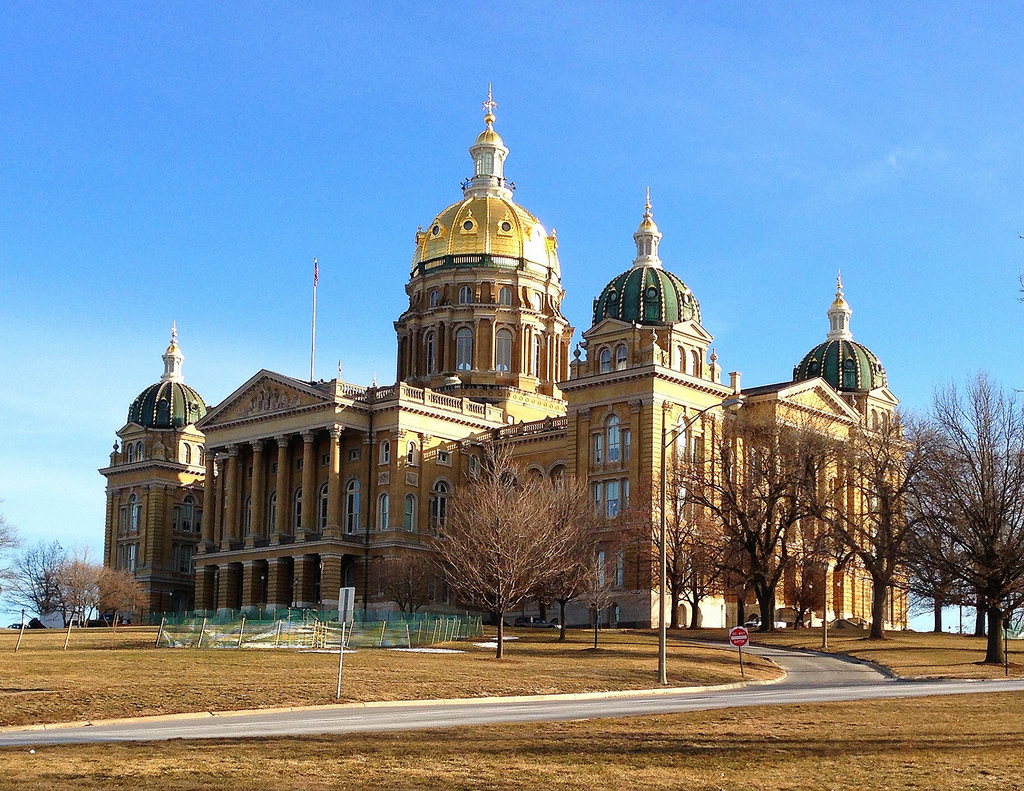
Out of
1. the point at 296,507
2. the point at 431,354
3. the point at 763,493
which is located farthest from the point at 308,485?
the point at 763,493

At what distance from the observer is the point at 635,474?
8962 centimetres

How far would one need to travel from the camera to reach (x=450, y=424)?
105 metres

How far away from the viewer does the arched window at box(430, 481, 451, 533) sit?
10349cm

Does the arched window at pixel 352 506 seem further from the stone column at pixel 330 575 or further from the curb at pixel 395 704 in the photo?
the curb at pixel 395 704

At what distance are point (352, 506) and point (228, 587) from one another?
11554 mm

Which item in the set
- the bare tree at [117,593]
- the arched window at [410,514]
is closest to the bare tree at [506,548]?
the arched window at [410,514]

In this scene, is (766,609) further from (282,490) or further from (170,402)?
(170,402)

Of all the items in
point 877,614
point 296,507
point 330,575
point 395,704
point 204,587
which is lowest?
point 395,704

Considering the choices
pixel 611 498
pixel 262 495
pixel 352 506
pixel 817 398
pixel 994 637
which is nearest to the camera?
pixel 994 637

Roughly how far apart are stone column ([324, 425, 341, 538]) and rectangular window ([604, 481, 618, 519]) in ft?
64.2

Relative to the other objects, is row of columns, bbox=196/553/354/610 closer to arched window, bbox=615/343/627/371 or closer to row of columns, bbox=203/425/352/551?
row of columns, bbox=203/425/352/551

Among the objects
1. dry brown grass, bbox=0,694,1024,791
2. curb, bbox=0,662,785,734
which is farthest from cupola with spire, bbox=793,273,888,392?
dry brown grass, bbox=0,694,1024,791

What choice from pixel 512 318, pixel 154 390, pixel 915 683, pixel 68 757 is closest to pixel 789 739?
pixel 68 757

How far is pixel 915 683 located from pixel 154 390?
318ft
